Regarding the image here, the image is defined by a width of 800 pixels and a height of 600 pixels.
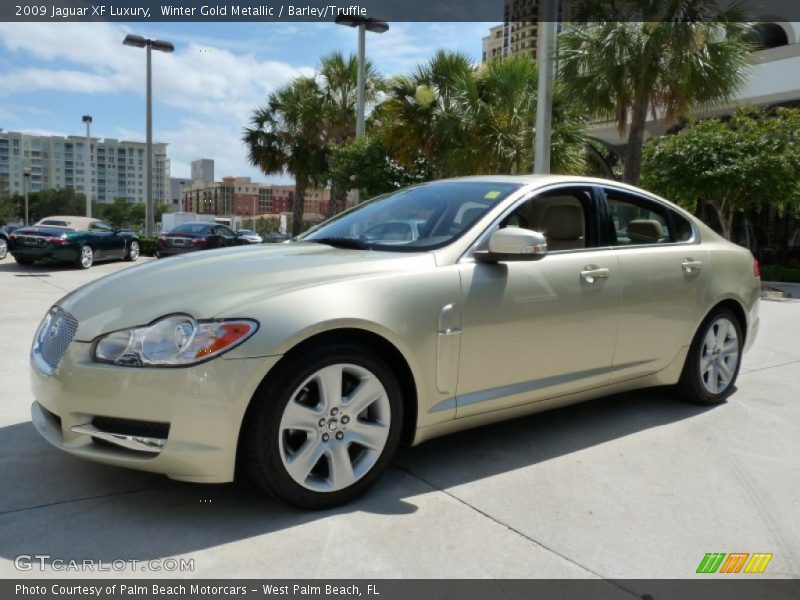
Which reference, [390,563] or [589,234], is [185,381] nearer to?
[390,563]

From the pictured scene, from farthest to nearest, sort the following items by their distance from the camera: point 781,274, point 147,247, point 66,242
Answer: point 147,247, point 781,274, point 66,242

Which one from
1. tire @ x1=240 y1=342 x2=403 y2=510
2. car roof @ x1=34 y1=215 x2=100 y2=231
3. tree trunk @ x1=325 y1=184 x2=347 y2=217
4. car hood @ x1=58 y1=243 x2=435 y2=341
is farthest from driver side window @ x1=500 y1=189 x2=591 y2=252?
tree trunk @ x1=325 y1=184 x2=347 y2=217

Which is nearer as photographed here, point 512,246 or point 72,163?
point 512,246

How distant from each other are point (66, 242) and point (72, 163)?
288 feet

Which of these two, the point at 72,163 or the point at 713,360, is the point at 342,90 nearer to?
the point at 713,360

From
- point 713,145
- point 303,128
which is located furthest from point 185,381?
point 303,128

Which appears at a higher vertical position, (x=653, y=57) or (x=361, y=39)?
(x=361, y=39)

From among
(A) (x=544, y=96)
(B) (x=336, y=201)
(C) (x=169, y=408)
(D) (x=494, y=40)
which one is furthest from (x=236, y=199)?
(C) (x=169, y=408)

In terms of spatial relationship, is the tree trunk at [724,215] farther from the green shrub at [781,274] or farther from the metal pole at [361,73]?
the metal pole at [361,73]

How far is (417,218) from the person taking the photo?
12.5 ft

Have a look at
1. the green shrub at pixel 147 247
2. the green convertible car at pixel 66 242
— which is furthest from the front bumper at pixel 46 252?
the green shrub at pixel 147 247

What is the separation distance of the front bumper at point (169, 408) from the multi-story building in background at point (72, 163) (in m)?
95.0

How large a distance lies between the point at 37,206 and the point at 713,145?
7524 centimetres

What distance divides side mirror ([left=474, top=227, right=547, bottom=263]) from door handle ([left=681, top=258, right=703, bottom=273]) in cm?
144
